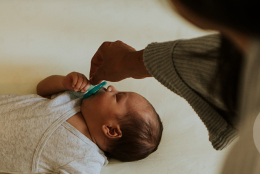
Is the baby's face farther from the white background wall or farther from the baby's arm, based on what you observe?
the white background wall

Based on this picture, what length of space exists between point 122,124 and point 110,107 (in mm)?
75

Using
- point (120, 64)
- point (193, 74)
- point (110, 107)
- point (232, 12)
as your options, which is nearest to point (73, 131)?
point (110, 107)

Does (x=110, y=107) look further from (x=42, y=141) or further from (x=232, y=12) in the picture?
(x=232, y=12)

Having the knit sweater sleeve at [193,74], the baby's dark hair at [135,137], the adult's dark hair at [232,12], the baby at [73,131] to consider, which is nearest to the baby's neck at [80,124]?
the baby at [73,131]

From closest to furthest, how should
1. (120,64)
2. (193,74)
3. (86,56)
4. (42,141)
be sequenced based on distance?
1. (193,74)
2. (120,64)
3. (42,141)
4. (86,56)

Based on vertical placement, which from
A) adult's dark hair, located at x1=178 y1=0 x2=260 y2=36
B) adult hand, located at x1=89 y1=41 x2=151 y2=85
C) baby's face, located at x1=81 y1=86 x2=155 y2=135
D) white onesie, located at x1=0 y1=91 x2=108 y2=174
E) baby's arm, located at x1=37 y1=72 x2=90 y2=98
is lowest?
white onesie, located at x1=0 y1=91 x2=108 y2=174

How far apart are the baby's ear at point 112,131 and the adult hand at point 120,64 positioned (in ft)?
0.58

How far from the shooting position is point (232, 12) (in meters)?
0.29

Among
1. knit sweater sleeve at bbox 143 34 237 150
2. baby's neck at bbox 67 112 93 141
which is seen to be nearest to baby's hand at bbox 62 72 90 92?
baby's neck at bbox 67 112 93 141

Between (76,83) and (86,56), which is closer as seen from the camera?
(76,83)

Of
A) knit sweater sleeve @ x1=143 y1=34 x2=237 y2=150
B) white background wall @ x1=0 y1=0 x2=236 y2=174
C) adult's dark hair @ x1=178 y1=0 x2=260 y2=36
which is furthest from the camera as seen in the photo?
white background wall @ x1=0 y1=0 x2=236 y2=174

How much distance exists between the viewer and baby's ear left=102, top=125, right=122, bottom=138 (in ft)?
2.51

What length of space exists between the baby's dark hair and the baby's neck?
0.10 metres

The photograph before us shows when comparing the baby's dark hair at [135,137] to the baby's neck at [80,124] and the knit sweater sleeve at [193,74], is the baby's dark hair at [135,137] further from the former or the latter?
the knit sweater sleeve at [193,74]
